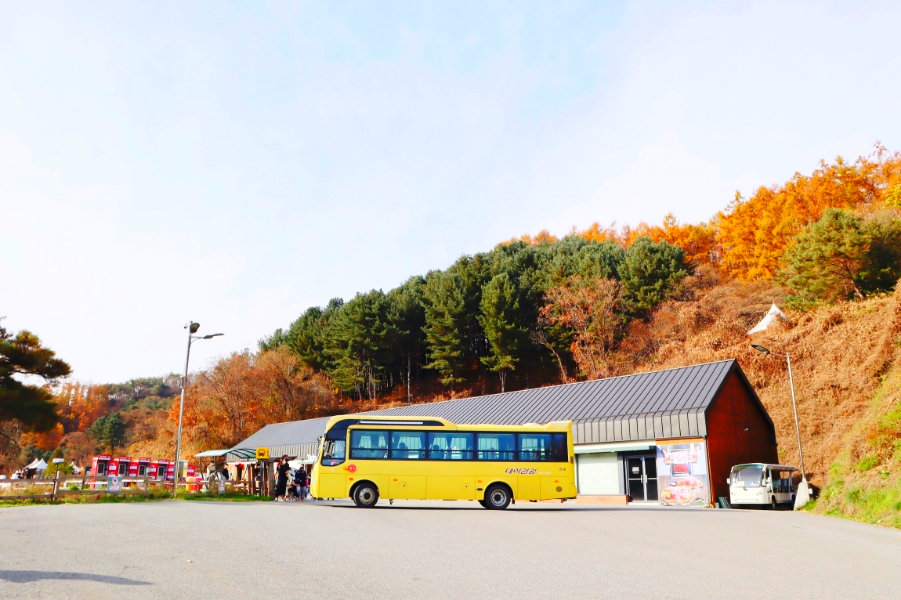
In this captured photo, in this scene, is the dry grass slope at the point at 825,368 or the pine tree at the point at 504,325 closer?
the dry grass slope at the point at 825,368

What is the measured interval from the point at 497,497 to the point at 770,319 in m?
29.9

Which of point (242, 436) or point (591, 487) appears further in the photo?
point (242, 436)

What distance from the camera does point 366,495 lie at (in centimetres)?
2102

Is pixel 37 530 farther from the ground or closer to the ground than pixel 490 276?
closer to the ground

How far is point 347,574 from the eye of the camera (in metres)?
7.68

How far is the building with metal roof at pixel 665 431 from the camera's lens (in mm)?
26797

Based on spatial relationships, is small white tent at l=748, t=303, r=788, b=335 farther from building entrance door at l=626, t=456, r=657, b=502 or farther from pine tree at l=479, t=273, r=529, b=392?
building entrance door at l=626, t=456, r=657, b=502

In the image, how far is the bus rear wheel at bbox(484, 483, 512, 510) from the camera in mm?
21078

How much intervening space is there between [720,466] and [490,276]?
3674 centimetres

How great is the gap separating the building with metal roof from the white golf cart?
1259 millimetres

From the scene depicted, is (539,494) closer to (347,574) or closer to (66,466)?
(347,574)

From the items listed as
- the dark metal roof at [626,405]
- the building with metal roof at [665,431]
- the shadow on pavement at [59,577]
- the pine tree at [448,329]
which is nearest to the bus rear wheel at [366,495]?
the building with metal roof at [665,431]

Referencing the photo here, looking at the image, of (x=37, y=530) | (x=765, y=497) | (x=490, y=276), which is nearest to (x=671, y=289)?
(x=490, y=276)

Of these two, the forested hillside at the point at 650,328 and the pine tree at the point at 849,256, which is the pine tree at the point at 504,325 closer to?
the forested hillside at the point at 650,328
